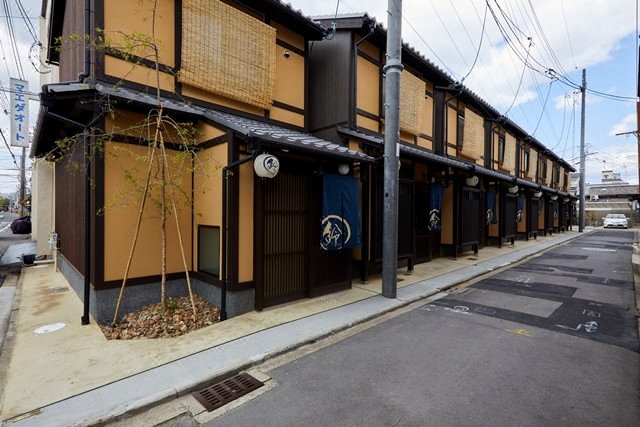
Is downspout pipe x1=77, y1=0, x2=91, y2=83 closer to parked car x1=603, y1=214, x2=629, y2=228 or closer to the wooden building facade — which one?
the wooden building facade

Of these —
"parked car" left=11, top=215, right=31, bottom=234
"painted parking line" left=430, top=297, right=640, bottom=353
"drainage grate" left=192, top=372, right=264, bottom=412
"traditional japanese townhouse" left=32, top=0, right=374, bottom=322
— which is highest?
"traditional japanese townhouse" left=32, top=0, right=374, bottom=322

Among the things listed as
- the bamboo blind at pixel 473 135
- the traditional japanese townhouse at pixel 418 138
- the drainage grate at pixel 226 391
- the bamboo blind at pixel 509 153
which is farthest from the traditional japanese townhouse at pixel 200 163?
the bamboo blind at pixel 509 153

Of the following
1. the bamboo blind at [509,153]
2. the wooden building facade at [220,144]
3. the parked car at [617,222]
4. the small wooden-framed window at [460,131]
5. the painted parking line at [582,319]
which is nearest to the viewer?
the painted parking line at [582,319]

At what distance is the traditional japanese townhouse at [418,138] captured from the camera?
886 centimetres

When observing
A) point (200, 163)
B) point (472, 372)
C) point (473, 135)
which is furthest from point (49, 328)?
point (473, 135)

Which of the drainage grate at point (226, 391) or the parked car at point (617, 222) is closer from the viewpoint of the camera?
the drainage grate at point (226, 391)

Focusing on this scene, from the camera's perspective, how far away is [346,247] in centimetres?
736

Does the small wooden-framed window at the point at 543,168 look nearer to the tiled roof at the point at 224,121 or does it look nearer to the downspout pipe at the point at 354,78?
the downspout pipe at the point at 354,78

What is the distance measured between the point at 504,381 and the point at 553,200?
1086 inches

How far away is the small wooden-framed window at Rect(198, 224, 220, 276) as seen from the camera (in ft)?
20.0

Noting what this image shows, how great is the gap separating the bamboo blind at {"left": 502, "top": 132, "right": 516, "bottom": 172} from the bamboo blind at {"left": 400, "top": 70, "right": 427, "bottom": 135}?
10440 mm

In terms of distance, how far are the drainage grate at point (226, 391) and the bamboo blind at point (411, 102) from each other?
9.33m

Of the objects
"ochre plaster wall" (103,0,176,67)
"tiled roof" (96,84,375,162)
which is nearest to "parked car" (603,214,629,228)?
"tiled roof" (96,84,375,162)

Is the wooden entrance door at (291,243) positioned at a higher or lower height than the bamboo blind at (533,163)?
lower
